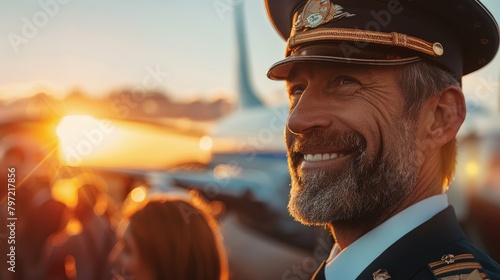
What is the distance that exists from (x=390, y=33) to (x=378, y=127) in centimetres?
22

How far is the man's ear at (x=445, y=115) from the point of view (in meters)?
1.37

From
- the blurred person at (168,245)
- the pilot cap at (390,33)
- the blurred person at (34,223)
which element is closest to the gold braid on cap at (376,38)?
the pilot cap at (390,33)

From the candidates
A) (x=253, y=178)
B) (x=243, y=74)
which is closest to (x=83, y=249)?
(x=253, y=178)

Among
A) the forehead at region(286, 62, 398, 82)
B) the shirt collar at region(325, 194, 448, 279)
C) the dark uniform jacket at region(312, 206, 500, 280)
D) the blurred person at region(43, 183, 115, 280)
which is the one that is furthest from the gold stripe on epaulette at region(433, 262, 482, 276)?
the blurred person at region(43, 183, 115, 280)

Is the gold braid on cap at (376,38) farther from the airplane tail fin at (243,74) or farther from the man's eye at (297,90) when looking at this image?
the airplane tail fin at (243,74)

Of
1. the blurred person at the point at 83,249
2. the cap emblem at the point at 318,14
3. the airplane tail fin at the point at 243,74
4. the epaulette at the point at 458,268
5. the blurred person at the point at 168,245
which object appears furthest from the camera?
the airplane tail fin at the point at 243,74

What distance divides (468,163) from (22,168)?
5638 millimetres

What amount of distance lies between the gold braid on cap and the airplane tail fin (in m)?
14.6

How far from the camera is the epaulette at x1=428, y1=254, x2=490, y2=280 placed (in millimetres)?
1153

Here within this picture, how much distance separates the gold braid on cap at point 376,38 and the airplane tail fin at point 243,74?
1464cm

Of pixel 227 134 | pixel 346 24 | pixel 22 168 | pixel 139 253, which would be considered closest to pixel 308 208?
pixel 346 24

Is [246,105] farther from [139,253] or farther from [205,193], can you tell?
[139,253]

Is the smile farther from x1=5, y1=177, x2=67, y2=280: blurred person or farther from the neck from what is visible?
x1=5, y1=177, x2=67, y2=280: blurred person

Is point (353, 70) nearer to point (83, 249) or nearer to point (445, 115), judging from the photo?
point (445, 115)
